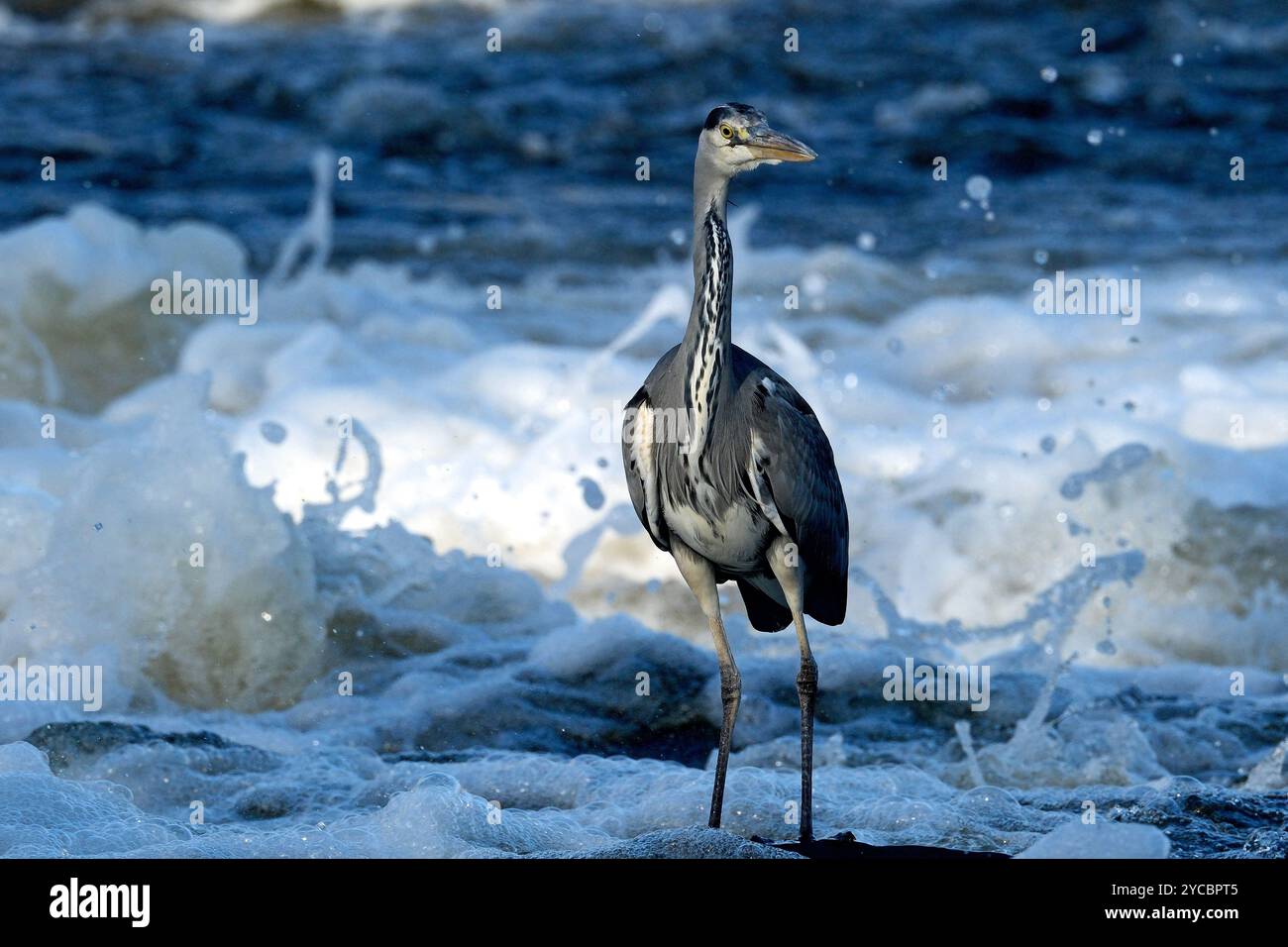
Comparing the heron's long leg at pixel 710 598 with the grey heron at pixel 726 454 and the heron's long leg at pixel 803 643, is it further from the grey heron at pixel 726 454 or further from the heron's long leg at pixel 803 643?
the heron's long leg at pixel 803 643

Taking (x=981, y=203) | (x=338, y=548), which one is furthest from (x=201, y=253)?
(x=981, y=203)

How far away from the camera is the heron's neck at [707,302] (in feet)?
14.9

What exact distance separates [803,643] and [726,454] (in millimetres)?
636

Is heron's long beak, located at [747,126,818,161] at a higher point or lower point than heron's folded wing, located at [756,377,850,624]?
higher

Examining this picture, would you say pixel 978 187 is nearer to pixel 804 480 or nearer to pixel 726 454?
pixel 804 480

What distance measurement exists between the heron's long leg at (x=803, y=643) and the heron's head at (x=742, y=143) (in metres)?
1.06

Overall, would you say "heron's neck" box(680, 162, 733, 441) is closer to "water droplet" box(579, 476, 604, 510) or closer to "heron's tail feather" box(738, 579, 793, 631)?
"heron's tail feather" box(738, 579, 793, 631)

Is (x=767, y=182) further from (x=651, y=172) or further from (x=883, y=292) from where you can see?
(x=883, y=292)

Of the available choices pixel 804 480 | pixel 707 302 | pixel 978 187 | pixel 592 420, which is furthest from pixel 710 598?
pixel 978 187

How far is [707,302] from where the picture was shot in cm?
457

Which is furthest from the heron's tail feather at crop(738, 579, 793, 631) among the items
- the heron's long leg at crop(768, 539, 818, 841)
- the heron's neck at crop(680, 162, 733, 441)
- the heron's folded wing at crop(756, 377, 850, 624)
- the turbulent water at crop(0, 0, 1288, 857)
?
the heron's neck at crop(680, 162, 733, 441)

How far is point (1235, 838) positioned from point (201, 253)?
342 inches

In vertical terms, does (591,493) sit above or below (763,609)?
above

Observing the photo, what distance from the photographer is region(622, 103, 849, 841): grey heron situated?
456cm
